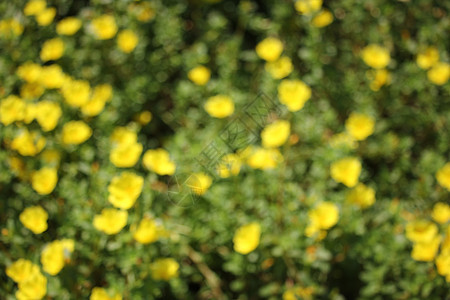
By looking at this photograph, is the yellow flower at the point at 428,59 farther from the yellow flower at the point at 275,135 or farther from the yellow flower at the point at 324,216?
the yellow flower at the point at 324,216

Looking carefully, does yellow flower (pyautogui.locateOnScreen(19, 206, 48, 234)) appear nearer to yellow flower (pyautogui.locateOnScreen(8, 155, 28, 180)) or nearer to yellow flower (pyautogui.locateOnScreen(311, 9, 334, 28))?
yellow flower (pyautogui.locateOnScreen(8, 155, 28, 180))

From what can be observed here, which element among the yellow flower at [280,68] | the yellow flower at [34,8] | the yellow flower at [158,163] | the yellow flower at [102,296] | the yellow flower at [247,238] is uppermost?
the yellow flower at [34,8]

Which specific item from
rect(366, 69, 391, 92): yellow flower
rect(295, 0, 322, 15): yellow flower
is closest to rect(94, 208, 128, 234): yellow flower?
rect(366, 69, 391, 92): yellow flower

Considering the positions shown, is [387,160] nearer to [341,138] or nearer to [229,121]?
[341,138]

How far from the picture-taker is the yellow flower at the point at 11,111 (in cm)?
260

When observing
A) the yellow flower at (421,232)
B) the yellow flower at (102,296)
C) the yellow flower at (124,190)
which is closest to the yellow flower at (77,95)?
the yellow flower at (124,190)

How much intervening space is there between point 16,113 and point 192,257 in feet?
3.93

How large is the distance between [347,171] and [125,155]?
1.13 meters

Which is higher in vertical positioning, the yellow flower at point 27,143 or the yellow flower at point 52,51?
the yellow flower at point 52,51

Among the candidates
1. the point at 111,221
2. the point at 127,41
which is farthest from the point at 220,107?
the point at 111,221

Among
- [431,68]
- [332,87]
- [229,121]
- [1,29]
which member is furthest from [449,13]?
[1,29]

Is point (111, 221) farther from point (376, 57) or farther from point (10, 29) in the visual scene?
point (376, 57)

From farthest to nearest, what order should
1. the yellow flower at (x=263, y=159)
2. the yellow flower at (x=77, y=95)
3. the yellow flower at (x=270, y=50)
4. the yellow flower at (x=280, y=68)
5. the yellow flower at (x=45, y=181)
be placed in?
the yellow flower at (x=270, y=50)
the yellow flower at (x=280, y=68)
the yellow flower at (x=77, y=95)
the yellow flower at (x=263, y=159)
the yellow flower at (x=45, y=181)

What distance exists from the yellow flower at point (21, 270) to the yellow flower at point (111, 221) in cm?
31
